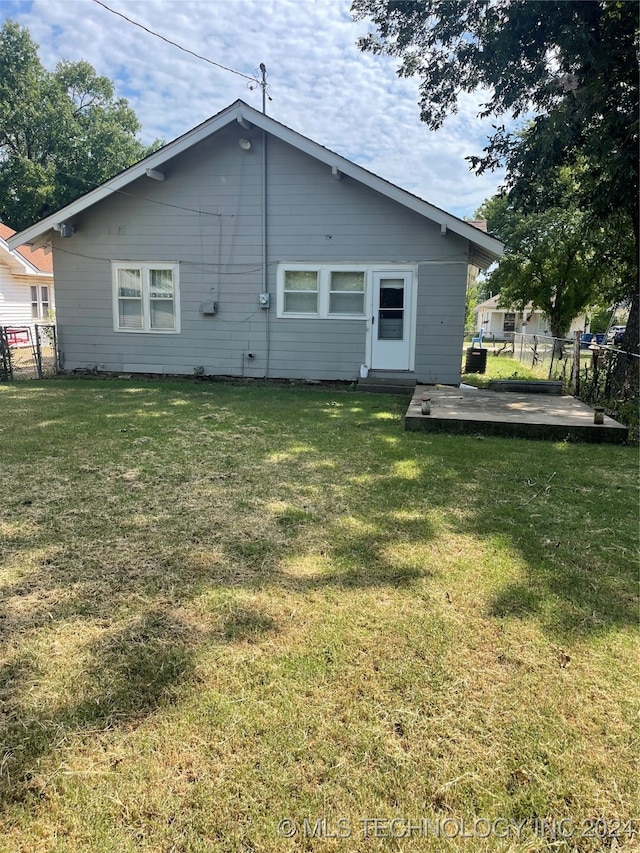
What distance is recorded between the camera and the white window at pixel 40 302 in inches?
843

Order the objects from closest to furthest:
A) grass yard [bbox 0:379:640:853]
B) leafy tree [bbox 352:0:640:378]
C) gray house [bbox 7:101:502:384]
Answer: grass yard [bbox 0:379:640:853] < leafy tree [bbox 352:0:640:378] < gray house [bbox 7:101:502:384]

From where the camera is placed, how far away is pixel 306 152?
9.68 m

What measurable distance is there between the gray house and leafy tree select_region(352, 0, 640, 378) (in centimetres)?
171

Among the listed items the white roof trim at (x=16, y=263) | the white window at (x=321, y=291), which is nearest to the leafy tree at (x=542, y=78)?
the white window at (x=321, y=291)

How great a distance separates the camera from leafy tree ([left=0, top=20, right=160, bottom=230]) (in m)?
29.3

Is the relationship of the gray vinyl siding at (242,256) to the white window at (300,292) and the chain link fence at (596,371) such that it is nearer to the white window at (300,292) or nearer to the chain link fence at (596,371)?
the white window at (300,292)

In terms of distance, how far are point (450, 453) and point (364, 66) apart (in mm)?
9343

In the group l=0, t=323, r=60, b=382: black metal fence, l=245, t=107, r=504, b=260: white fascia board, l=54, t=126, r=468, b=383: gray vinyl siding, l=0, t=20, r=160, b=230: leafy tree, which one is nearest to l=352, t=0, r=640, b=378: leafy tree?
l=245, t=107, r=504, b=260: white fascia board

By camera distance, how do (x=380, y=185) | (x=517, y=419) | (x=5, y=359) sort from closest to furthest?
(x=517, y=419)
(x=380, y=185)
(x=5, y=359)

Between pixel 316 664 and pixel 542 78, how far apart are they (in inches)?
386

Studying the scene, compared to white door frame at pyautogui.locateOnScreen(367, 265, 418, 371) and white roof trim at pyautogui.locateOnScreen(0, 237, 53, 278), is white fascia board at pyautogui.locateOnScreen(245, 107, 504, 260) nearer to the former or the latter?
white door frame at pyautogui.locateOnScreen(367, 265, 418, 371)

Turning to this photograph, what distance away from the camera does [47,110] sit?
99.7 feet

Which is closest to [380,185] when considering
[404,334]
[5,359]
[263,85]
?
[404,334]

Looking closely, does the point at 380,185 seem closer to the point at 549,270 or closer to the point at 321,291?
the point at 321,291
